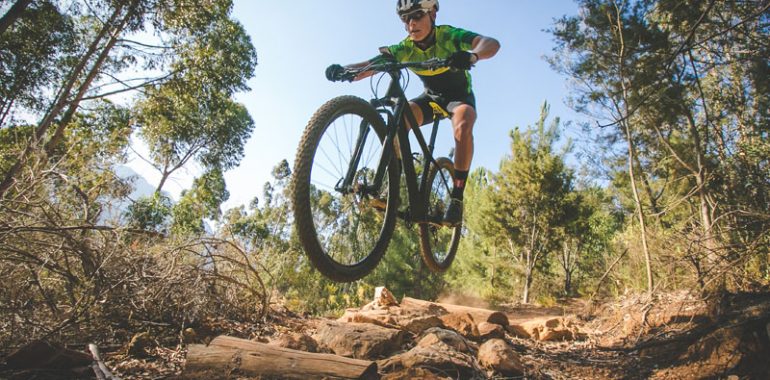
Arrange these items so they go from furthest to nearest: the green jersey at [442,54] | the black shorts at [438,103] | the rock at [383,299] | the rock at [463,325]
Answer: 1. the rock at [383,299]
2. the rock at [463,325]
3. the black shorts at [438,103]
4. the green jersey at [442,54]

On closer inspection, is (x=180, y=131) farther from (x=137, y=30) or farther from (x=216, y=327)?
(x=216, y=327)

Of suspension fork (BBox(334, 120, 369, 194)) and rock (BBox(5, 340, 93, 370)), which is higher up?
suspension fork (BBox(334, 120, 369, 194))

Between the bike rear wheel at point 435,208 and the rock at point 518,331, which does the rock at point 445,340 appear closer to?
the bike rear wheel at point 435,208

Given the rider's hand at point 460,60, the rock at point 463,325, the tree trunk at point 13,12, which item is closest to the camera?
the rider's hand at point 460,60

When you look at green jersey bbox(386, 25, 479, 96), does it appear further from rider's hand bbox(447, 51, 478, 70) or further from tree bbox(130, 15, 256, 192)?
tree bbox(130, 15, 256, 192)

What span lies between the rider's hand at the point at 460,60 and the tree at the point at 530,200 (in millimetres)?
16129

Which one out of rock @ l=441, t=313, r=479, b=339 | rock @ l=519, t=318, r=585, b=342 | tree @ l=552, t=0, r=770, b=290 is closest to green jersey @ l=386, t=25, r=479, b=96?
rock @ l=441, t=313, r=479, b=339

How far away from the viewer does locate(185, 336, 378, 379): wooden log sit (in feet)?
7.03

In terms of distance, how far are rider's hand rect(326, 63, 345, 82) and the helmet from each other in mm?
751

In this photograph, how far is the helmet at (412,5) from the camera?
3.15 metres

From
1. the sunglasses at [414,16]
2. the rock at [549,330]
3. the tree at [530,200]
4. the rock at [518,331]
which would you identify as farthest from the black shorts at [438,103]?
the tree at [530,200]

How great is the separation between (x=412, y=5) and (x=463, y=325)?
3113 mm

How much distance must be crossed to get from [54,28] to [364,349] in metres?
11.9

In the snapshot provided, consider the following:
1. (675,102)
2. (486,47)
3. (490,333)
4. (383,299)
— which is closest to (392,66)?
(486,47)
